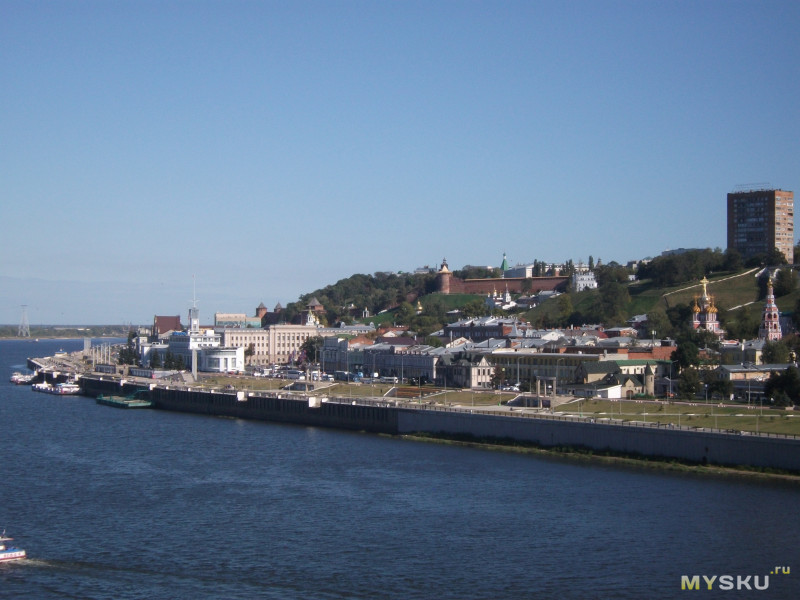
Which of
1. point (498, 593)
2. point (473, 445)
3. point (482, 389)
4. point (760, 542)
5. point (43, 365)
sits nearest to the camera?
point (498, 593)

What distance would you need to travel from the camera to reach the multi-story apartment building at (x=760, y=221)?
121 metres

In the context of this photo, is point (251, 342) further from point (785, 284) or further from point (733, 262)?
point (785, 284)

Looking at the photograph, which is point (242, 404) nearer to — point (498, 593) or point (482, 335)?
point (482, 335)

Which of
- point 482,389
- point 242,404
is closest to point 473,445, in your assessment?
point 482,389

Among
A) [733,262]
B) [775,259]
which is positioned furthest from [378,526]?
[733,262]

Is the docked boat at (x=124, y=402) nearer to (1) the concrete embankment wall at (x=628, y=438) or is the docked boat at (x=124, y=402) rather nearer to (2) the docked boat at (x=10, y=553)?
(1) the concrete embankment wall at (x=628, y=438)

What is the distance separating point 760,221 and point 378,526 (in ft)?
343

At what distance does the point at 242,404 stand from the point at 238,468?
2517 centimetres

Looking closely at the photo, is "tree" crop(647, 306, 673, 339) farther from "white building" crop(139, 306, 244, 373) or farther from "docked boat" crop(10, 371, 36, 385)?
"docked boat" crop(10, 371, 36, 385)

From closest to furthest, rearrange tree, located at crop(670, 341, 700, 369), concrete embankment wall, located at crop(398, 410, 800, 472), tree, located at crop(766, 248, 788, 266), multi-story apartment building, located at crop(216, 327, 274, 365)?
concrete embankment wall, located at crop(398, 410, 800, 472) < tree, located at crop(670, 341, 700, 369) < tree, located at crop(766, 248, 788, 266) < multi-story apartment building, located at crop(216, 327, 274, 365)

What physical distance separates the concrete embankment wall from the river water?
1.78 metres

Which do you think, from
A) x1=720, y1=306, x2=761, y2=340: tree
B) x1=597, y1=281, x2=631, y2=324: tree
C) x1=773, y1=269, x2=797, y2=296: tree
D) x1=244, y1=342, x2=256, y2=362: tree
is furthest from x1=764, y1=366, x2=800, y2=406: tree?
x1=244, y1=342, x2=256, y2=362: tree

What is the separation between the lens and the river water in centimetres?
2359

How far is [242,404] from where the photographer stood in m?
64.2
